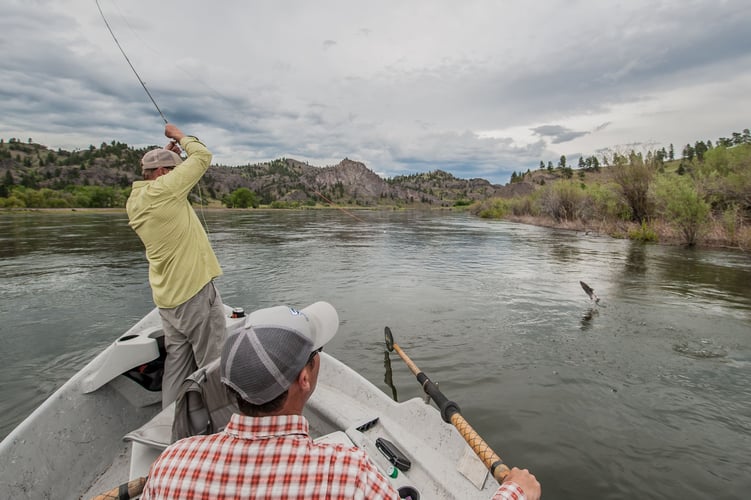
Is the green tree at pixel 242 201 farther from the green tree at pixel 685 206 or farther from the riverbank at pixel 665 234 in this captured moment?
the green tree at pixel 685 206

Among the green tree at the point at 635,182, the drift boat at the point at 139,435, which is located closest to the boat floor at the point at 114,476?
the drift boat at the point at 139,435

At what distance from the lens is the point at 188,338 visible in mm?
3898

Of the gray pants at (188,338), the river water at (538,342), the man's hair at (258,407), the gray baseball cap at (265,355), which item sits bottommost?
the river water at (538,342)

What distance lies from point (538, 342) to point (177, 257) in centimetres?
712

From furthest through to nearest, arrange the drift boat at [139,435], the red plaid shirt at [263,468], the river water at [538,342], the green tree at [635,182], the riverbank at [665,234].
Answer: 1. the green tree at [635,182]
2. the riverbank at [665,234]
3. the river water at [538,342]
4. the drift boat at [139,435]
5. the red plaid shirt at [263,468]

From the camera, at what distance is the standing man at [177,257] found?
3.49 meters

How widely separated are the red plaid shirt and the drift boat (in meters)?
1.66

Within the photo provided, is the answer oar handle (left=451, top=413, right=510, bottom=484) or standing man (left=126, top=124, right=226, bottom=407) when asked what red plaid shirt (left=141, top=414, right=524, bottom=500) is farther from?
standing man (left=126, top=124, right=226, bottom=407)

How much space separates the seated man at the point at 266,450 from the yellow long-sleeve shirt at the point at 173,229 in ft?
8.20

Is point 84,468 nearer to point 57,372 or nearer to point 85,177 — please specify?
point 57,372

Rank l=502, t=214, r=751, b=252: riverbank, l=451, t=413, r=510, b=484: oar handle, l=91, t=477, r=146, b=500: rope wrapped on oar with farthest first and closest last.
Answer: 1. l=502, t=214, r=751, b=252: riverbank
2. l=451, t=413, r=510, b=484: oar handle
3. l=91, t=477, r=146, b=500: rope wrapped on oar

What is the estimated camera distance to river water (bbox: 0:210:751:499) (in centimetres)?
461

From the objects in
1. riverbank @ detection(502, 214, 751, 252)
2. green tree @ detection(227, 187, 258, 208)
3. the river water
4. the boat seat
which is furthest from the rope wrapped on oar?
green tree @ detection(227, 187, 258, 208)

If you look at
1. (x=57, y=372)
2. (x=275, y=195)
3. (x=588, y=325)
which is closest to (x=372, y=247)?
(x=588, y=325)
